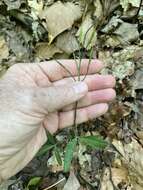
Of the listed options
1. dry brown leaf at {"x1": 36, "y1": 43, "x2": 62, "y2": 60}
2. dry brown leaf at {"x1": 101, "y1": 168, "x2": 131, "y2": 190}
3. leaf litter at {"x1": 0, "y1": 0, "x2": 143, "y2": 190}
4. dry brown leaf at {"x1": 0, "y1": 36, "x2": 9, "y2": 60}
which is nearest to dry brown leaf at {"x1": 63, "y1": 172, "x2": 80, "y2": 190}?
leaf litter at {"x1": 0, "y1": 0, "x2": 143, "y2": 190}

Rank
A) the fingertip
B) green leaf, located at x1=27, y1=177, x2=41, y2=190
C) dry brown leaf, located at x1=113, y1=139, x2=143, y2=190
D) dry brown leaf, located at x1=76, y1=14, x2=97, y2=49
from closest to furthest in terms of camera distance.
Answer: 1. the fingertip
2. dry brown leaf, located at x1=113, y1=139, x2=143, y2=190
3. green leaf, located at x1=27, y1=177, x2=41, y2=190
4. dry brown leaf, located at x1=76, y1=14, x2=97, y2=49

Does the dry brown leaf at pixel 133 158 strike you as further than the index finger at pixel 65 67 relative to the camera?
No

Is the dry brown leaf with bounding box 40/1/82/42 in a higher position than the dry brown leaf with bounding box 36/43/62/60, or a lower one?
higher

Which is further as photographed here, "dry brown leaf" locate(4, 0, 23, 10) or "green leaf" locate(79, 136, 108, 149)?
"dry brown leaf" locate(4, 0, 23, 10)

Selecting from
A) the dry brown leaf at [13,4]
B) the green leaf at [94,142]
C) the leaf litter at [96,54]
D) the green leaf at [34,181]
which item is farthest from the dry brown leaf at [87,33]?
the green leaf at [34,181]

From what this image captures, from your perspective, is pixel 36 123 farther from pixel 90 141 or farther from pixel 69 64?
pixel 69 64

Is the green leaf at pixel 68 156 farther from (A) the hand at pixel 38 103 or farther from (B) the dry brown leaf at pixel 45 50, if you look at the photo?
(B) the dry brown leaf at pixel 45 50

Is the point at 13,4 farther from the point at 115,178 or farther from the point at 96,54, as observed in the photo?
the point at 115,178

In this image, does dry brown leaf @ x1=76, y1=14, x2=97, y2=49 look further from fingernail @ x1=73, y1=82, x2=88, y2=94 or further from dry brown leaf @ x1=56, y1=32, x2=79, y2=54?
fingernail @ x1=73, y1=82, x2=88, y2=94

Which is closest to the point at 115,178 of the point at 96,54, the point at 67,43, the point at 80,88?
the point at 80,88
